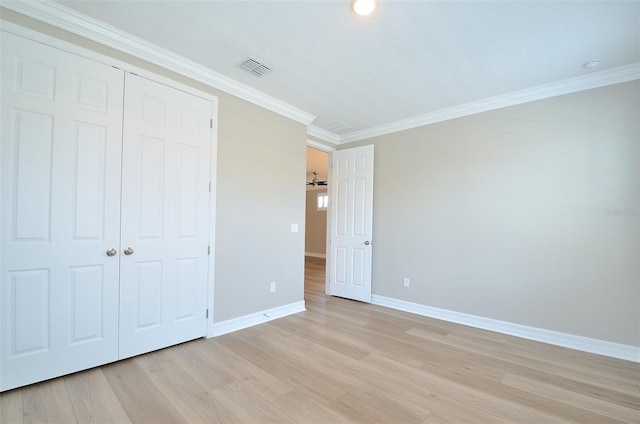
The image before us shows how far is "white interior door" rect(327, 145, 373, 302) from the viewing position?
14.4 ft

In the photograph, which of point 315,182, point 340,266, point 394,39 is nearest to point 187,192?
point 394,39

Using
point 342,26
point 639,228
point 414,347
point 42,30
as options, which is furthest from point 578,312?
point 42,30

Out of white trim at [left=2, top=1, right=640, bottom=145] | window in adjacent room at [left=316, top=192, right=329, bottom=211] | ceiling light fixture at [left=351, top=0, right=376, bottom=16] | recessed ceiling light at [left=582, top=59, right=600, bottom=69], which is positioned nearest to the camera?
ceiling light fixture at [left=351, top=0, right=376, bottom=16]

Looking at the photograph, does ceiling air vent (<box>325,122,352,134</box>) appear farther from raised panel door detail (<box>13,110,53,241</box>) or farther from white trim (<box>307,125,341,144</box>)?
raised panel door detail (<box>13,110,53,241</box>)

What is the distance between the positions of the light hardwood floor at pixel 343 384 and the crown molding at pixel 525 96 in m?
2.66

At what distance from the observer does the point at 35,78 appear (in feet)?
6.62

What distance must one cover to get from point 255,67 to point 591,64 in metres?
3.16

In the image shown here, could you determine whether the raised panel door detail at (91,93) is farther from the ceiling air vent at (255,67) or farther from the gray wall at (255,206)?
the ceiling air vent at (255,67)

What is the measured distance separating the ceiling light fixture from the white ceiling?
6cm

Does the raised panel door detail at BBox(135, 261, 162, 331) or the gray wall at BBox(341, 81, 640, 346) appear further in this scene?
the gray wall at BBox(341, 81, 640, 346)

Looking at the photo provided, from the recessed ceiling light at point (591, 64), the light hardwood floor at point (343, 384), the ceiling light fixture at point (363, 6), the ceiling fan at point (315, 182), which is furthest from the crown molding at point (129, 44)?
the ceiling fan at point (315, 182)

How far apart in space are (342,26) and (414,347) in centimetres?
299

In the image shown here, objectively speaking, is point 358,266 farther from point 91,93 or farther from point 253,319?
point 91,93

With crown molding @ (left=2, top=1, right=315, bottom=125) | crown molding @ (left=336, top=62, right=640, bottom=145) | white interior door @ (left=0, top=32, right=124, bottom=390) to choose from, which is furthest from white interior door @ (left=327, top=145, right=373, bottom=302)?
white interior door @ (left=0, top=32, right=124, bottom=390)
